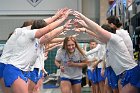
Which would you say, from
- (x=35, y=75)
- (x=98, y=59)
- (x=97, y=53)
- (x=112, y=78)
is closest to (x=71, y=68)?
(x=35, y=75)

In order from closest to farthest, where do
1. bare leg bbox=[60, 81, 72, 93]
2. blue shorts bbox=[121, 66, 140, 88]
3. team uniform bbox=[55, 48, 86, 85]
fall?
blue shorts bbox=[121, 66, 140, 88]
bare leg bbox=[60, 81, 72, 93]
team uniform bbox=[55, 48, 86, 85]

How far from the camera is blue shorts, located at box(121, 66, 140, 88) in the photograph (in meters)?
4.58

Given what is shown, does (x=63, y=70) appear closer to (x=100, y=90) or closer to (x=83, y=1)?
(x=100, y=90)

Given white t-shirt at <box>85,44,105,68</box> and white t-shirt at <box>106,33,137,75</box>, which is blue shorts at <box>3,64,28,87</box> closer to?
white t-shirt at <box>106,33,137,75</box>

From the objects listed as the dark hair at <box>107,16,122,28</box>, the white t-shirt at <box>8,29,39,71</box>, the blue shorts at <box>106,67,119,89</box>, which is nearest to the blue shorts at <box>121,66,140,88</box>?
the blue shorts at <box>106,67,119,89</box>

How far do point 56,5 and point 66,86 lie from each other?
28.8 feet

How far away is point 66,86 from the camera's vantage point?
22.0 feet

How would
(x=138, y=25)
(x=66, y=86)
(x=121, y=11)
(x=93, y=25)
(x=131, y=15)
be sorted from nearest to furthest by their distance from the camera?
(x=93, y=25) < (x=138, y=25) < (x=131, y=15) < (x=66, y=86) < (x=121, y=11)

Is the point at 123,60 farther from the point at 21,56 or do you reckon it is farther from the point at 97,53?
the point at 97,53

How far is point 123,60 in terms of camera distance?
4664mm

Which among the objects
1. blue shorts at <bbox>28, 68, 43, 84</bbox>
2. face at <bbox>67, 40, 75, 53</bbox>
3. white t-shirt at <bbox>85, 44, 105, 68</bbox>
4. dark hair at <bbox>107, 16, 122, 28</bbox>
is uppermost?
dark hair at <bbox>107, 16, 122, 28</bbox>

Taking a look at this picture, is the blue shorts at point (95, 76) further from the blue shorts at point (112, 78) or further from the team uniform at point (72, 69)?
the blue shorts at point (112, 78)

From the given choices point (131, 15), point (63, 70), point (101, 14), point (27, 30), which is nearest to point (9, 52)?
point (27, 30)

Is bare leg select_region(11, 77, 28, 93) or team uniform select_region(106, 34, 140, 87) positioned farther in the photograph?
bare leg select_region(11, 77, 28, 93)
